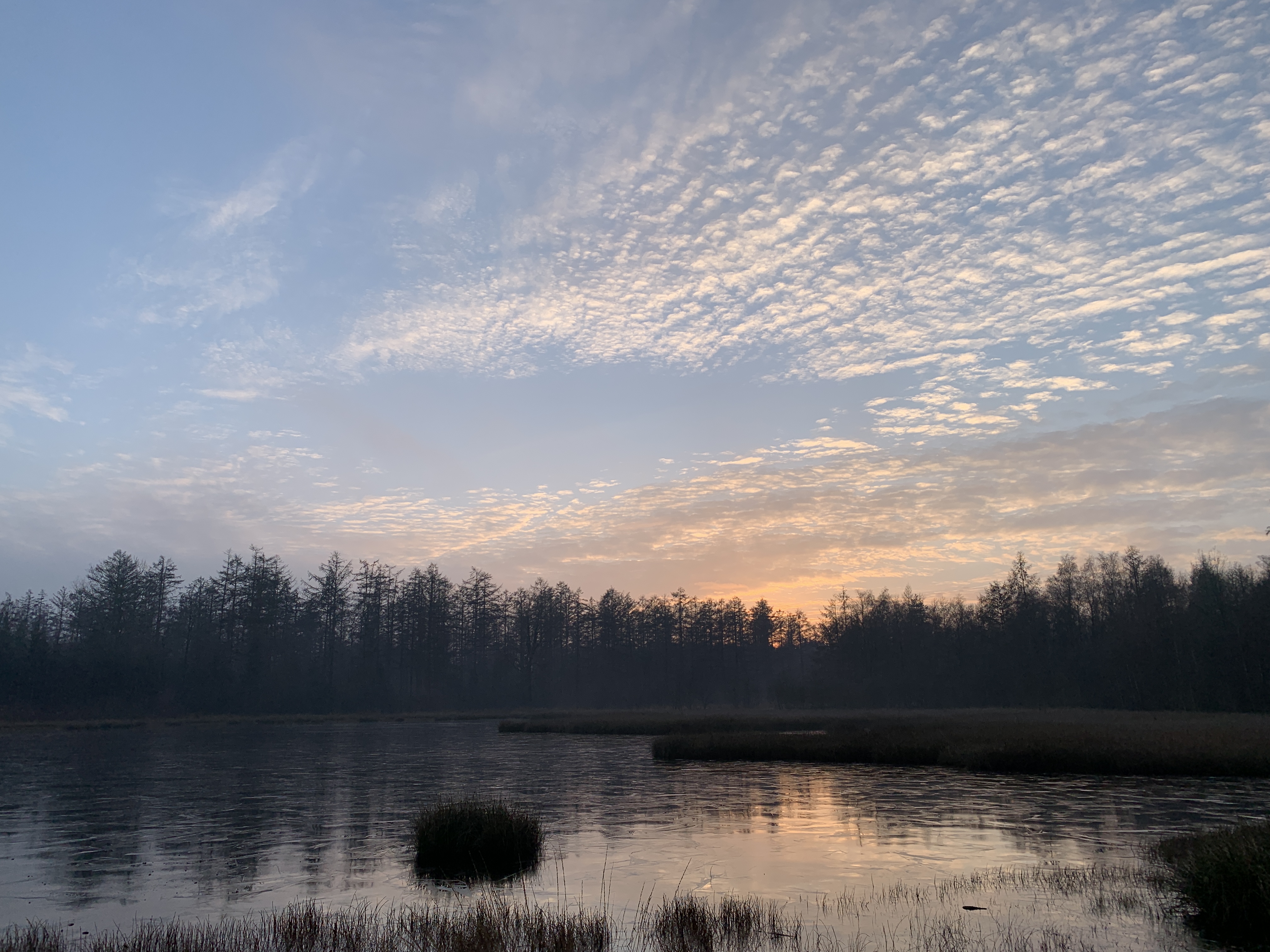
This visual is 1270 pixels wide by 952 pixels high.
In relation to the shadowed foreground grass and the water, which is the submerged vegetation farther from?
the shadowed foreground grass

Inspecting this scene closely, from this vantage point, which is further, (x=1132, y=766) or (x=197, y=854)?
(x=1132, y=766)

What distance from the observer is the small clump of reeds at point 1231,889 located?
10148mm

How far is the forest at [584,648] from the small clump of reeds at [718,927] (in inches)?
2309

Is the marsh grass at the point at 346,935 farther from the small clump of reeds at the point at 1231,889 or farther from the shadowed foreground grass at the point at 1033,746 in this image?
the shadowed foreground grass at the point at 1033,746

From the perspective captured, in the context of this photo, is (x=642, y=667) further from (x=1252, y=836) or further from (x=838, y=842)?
(x=1252, y=836)

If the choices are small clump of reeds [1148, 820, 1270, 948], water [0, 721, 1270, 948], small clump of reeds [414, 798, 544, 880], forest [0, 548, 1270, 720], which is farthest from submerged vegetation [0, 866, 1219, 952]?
forest [0, 548, 1270, 720]

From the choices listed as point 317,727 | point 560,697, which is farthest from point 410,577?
point 317,727

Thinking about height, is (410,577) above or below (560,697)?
above

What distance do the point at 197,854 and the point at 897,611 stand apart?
95129 mm

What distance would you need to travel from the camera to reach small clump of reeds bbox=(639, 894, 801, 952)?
33.7ft

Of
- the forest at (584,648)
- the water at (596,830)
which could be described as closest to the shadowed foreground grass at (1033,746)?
the water at (596,830)

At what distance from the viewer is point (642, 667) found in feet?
329

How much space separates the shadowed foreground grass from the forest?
18.5 metres

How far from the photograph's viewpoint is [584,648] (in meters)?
102
